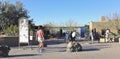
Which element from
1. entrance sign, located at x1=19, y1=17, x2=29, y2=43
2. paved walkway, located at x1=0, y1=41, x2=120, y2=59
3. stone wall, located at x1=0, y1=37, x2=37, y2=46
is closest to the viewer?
paved walkway, located at x1=0, y1=41, x2=120, y2=59

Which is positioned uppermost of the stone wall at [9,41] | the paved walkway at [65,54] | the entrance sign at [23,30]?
the entrance sign at [23,30]

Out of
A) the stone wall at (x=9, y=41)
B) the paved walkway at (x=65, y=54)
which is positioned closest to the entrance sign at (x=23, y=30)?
the paved walkway at (x=65, y=54)

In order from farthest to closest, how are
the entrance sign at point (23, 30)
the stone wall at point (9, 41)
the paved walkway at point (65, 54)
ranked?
the stone wall at point (9, 41)
the entrance sign at point (23, 30)
the paved walkway at point (65, 54)

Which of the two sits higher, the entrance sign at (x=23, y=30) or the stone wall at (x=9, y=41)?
the entrance sign at (x=23, y=30)

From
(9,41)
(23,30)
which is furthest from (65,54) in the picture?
(9,41)

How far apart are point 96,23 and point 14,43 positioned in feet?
121

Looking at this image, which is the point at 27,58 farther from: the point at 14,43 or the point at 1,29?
the point at 1,29

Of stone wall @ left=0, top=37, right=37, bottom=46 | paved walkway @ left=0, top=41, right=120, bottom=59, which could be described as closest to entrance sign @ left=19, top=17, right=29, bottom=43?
paved walkway @ left=0, top=41, right=120, bottom=59

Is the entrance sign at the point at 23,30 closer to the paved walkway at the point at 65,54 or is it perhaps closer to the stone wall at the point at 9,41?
the paved walkway at the point at 65,54

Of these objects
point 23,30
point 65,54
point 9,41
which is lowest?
point 65,54

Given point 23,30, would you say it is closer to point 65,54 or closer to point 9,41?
point 65,54

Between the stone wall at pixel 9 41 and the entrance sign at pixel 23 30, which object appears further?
the stone wall at pixel 9 41

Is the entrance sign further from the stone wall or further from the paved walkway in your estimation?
the stone wall

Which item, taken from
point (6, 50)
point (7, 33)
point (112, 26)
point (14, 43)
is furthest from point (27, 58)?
point (112, 26)
